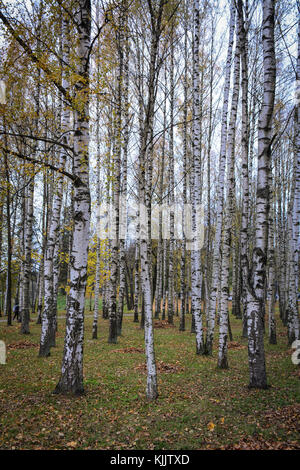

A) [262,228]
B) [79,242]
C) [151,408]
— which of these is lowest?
[151,408]

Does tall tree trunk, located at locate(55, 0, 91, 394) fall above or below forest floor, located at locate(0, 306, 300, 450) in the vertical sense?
above

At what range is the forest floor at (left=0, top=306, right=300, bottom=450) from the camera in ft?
13.6

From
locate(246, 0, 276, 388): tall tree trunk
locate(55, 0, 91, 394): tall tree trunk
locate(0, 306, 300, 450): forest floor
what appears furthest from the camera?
locate(246, 0, 276, 388): tall tree trunk

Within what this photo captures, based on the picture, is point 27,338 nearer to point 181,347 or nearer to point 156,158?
point 181,347

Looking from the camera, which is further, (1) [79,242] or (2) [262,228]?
(2) [262,228]

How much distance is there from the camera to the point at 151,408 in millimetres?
5242

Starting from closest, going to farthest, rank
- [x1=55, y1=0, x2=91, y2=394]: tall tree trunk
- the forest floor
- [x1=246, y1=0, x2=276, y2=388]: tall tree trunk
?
the forest floor
[x1=55, y1=0, x2=91, y2=394]: tall tree trunk
[x1=246, y1=0, x2=276, y2=388]: tall tree trunk

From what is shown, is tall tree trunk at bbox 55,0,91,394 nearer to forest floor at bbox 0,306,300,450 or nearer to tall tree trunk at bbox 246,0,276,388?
forest floor at bbox 0,306,300,450

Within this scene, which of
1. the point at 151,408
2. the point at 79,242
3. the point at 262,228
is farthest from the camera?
the point at 262,228

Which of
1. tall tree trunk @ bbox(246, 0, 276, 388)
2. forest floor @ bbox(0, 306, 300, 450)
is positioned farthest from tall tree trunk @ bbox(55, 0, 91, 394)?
tall tree trunk @ bbox(246, 0, 276, 388)

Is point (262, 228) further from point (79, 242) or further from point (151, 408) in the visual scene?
point (151, 408)

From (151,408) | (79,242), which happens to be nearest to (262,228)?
(79,242)
